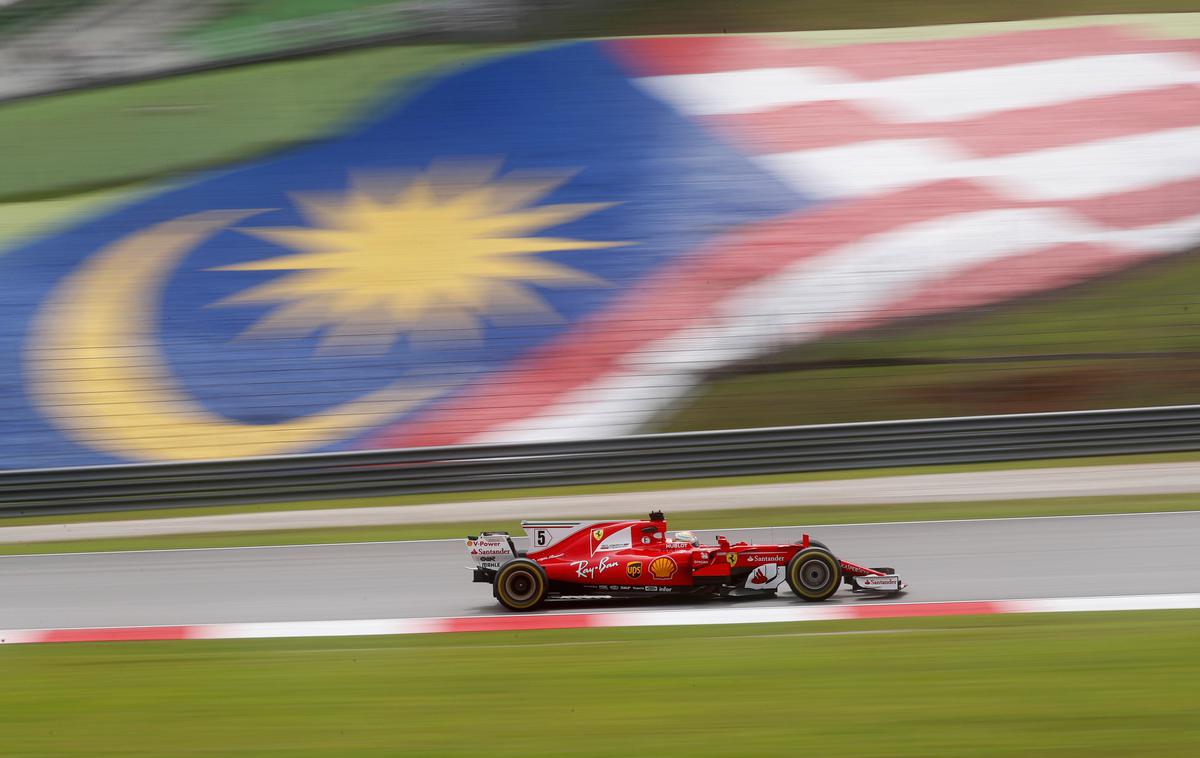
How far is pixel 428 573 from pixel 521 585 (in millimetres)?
1630

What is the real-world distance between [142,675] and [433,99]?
13.6 m

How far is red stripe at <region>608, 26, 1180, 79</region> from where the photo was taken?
18578 millimetres

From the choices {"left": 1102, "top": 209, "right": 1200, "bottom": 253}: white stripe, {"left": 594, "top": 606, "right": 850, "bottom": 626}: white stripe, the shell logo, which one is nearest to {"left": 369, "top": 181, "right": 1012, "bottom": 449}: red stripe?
{"left": 1102, "top": 209, "right": 1200, "bottom": 253}: white stripe

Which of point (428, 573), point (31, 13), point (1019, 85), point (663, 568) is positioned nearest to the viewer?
point (663, 568)

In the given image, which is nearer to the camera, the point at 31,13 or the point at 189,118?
the point at 189,118

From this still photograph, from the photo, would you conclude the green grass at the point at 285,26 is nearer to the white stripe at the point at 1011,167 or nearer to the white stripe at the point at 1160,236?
the white stripe at the point at 1011,167

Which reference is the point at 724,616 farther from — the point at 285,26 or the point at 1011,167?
the point at 285,26

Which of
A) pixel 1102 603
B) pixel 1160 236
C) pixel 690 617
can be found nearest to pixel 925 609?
pixel 1102 603

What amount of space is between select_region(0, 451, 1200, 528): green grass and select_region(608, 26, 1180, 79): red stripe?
27.2 ft

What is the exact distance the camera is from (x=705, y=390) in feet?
46.3

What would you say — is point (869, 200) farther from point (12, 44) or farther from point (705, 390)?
point (12, 44)

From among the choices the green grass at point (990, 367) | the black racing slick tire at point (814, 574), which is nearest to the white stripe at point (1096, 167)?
the green grass at point (990, 367)

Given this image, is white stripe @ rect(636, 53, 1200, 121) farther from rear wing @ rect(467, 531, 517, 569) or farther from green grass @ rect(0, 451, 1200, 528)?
rear wing @ rect(467, 531, 517, 569)

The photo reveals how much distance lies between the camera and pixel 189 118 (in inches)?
736
